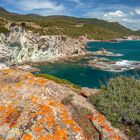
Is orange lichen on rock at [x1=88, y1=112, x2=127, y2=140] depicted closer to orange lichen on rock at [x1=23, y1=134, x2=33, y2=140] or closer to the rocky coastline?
orange lichen on rock at [x1=23, y1=134, x2=33, y2=140]

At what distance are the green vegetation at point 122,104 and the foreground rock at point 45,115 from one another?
425mm

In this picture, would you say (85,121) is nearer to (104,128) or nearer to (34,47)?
(104,128)

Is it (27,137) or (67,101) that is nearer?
(27,137)

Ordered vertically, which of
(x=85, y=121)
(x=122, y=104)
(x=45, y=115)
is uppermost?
(x=45, y=115)

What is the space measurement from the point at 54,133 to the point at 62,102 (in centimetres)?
251

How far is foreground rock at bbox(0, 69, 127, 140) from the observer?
834cm

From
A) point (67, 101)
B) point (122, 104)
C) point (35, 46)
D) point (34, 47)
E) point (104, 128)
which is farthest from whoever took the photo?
point (35, 46)

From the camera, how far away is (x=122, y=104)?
1050 centimetres

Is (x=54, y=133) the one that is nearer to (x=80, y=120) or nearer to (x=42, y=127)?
(x=42, y=127)

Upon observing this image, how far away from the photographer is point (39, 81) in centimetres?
1134

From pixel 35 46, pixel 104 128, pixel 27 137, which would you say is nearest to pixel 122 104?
pixel 104 128

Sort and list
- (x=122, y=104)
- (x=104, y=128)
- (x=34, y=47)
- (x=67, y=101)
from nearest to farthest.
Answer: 1. (x=104, y=128)
2. (x=122, y=104)
3. (x=67, y=101)
4. (x=34, y=47)

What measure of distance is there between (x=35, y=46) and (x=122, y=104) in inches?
3428

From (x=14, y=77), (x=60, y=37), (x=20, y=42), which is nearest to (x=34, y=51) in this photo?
(x=20, y=42)
